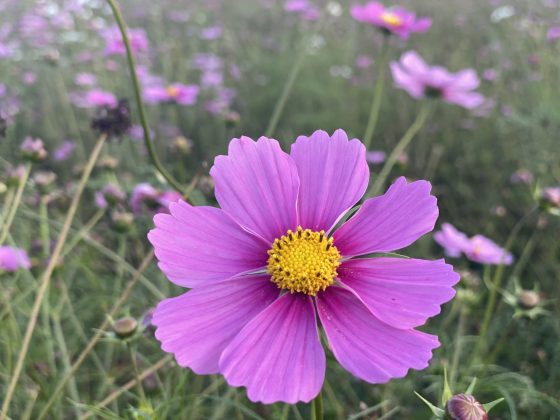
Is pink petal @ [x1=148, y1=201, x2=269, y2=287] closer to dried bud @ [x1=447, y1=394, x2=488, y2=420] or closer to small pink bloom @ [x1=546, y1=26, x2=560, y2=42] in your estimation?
dried bud @ [x1=447, y1=394, x2=488, y2=420]

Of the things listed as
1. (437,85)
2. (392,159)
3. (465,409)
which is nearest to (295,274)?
(465,409)

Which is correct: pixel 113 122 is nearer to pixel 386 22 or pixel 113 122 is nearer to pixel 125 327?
pixel 125 327

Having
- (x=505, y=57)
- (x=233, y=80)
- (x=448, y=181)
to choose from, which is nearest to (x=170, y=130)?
(x=233, y=80)

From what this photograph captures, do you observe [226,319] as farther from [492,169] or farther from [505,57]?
[505,57]

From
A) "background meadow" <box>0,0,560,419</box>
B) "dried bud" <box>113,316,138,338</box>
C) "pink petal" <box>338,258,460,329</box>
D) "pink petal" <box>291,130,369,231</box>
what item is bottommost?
"background meadow" <box>0,0,560,419</box>

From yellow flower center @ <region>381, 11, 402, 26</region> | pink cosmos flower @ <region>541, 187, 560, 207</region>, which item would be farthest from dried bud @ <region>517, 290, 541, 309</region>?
yellow flower center @ <region>381, 11, 402, 26</region>

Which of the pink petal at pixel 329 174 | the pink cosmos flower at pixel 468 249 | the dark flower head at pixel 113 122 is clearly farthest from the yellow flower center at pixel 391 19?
the pink petal at pixel 329 174

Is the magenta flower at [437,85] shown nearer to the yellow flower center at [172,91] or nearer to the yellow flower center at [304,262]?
the yellow flower center at [172,91]

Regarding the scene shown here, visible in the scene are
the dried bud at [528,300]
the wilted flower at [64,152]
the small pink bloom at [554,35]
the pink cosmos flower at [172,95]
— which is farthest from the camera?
the small pink bloom at [554,35]
